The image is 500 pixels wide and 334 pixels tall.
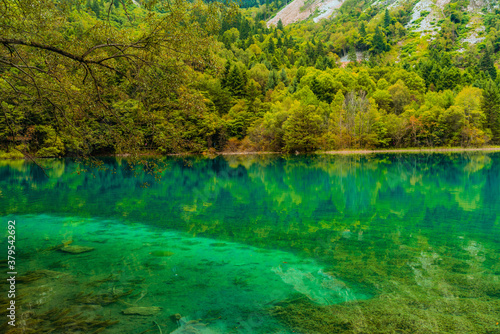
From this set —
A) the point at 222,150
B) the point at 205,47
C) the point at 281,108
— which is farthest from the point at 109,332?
the point at 222,150

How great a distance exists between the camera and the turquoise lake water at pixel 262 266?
491 centimetres

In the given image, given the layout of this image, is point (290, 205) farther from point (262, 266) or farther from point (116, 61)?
point (116, 61)

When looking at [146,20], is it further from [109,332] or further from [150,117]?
[109,332]

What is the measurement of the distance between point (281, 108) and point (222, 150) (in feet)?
58.5

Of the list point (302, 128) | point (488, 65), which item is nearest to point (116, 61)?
point (302, 128)

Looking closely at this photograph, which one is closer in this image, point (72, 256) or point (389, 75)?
point (72, 256)

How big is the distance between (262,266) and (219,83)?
8394 cm

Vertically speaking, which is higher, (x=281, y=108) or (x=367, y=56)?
(x=367, y=56)

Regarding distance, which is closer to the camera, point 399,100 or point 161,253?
point 161,253

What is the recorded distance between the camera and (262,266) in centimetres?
731

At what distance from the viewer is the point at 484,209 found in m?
12.6

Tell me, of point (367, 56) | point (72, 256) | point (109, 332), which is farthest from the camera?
point (367, 56)

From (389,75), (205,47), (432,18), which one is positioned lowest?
(205,47)

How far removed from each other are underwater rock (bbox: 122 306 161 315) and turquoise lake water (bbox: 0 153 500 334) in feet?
0.13
